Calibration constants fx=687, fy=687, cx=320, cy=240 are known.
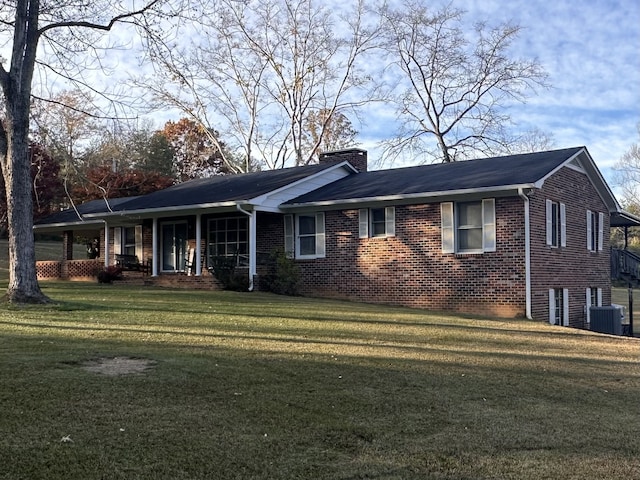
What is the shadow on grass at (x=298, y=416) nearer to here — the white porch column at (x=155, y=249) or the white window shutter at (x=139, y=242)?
the white porch column at (x=155, y=249)

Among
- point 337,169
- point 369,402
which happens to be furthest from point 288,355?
point 337,169

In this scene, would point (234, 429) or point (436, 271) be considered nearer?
point (234, 429)

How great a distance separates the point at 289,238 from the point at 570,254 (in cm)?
804

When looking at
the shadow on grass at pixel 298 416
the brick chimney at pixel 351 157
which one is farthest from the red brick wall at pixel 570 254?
the shadow on grass at pixel 298 416

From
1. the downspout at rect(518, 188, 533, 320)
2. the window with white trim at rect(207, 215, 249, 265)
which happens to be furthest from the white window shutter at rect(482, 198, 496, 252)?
the window with white trim at rect(207, 215, 249, 265)

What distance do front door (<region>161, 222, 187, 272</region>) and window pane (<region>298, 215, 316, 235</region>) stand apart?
485cm

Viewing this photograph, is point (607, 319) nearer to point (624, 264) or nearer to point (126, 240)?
point (624, 264)

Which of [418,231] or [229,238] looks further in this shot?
[229,238]

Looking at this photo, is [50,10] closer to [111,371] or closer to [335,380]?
[111,371]

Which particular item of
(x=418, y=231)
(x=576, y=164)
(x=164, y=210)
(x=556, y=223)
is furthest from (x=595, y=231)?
(x=164, y=210)

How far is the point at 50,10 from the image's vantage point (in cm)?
1427

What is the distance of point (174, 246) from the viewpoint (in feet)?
77.3

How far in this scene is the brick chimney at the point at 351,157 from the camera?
956 inches

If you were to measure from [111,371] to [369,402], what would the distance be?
8.90 ft
